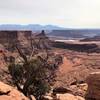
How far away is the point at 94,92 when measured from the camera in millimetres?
14977

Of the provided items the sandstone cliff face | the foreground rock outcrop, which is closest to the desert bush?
the foreground rock outcrop

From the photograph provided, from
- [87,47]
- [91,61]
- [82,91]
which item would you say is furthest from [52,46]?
[82,91]

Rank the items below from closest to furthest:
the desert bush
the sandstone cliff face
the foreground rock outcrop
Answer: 1. the foreground rock outcrop
2. the desert bush
3. the sandstone cliff face

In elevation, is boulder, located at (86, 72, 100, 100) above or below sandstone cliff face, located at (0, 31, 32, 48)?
above

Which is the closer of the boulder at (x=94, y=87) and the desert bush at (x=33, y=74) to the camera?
the boulder at (x=94, y=87)

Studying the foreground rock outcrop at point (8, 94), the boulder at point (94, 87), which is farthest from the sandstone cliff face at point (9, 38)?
the foreground rock outcrop at point (8, 94)

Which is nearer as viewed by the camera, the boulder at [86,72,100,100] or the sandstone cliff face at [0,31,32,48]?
the boulder at [86,72,100,100]

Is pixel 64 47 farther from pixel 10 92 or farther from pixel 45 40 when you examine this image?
pixel 10 92

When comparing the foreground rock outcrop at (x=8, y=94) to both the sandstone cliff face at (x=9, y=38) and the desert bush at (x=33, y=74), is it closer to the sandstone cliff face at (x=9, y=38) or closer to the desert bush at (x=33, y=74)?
the desert bush at (x=33, y=74)

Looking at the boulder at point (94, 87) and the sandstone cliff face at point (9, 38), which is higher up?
the boulder at point (94, 87)

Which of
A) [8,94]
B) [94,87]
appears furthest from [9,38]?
[8,94]

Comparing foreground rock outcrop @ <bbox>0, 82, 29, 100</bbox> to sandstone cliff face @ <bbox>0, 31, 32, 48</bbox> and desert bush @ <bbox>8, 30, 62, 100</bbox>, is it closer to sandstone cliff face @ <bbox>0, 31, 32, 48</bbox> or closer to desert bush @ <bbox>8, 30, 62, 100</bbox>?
desert bush @ <bbox>8, 30, 62, 100</bbox>

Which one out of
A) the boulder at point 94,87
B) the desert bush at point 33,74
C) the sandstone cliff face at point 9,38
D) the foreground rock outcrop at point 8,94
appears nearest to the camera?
the foreground rock outcrop at point 8,94

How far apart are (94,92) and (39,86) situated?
4054 mm
